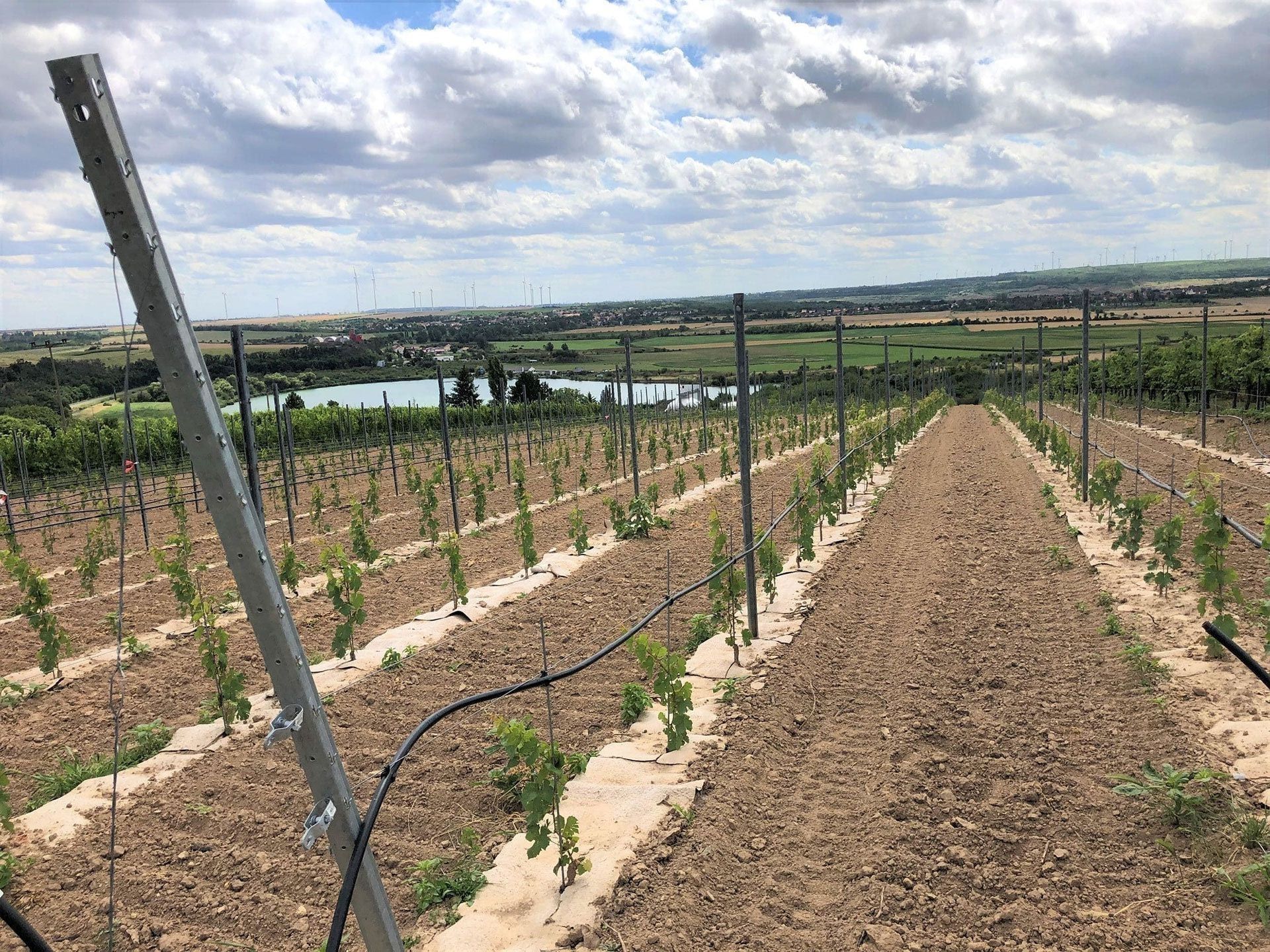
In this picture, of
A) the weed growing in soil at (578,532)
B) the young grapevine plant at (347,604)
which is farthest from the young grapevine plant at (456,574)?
the weed growing in soil at (578,532)

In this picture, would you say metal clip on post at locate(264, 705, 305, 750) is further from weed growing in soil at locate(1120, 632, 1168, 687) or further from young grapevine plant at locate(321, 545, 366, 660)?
weed growing in soil at locate(1120, 632, 1168, 687)

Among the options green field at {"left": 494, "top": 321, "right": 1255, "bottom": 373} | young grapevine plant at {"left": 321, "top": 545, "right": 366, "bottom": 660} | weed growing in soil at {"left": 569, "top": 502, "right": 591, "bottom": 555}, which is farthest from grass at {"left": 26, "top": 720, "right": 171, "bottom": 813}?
green field at {"left": 494, "top": 321, "right": 1255, "bottom": 373}

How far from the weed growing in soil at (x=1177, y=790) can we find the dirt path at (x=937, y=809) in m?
0.08

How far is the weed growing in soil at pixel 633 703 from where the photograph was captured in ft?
18.2

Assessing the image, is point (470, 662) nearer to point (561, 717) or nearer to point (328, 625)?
point (561, 717)

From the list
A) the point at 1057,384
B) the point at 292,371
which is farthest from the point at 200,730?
the point at 1057,384

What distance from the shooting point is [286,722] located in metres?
2.29

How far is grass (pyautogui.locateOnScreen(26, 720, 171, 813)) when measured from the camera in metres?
4.99

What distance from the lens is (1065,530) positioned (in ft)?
34.9

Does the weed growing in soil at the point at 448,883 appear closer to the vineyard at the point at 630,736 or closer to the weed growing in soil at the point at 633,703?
the vineyard at the point at 630,736

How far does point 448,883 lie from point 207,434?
2.53 m

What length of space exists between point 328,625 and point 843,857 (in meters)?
5.88

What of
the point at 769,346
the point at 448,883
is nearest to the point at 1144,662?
the point at 448,883

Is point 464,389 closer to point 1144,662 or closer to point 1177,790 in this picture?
point 1144,662
